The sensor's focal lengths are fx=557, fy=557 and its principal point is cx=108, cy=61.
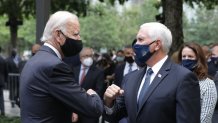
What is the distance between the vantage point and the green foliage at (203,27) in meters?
72.1

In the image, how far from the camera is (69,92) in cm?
432

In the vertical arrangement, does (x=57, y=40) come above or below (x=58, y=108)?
above

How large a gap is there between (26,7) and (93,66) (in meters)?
12.2

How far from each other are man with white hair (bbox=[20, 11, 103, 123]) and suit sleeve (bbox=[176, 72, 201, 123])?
635 millimetres

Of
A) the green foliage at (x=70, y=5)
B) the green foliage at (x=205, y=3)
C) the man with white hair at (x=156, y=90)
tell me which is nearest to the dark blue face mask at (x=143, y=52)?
the man with white hair at (x=156, y=90)

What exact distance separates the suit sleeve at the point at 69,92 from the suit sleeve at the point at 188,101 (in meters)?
0.67

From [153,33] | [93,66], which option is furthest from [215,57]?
[153,33]

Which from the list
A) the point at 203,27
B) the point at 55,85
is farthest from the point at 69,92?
the point at 203,27

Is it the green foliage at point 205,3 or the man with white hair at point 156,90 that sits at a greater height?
the man with white hair at point 156,90

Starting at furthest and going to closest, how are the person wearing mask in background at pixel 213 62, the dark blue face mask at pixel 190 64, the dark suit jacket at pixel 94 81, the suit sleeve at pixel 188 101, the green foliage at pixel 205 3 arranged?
the green foliage at pixel 205 3
the person wearing mask in background at pixel 213 62
the dark suit jacket at pixel 94 81
the dark blue face mask at pixel 190 64
the suit sleeve at pixel 188 101

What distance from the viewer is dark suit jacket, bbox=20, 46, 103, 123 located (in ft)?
14.1

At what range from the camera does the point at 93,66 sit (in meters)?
10.4

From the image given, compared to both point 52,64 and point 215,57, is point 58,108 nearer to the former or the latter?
point 52,64

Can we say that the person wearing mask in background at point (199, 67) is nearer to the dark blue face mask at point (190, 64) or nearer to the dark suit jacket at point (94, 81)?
the dark blue face mask at point (190, 64)
